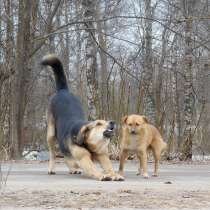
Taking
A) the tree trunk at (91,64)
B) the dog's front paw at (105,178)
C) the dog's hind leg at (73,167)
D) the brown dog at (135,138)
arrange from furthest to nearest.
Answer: the tree trunk at (91,64), the dog's hind leg at (73,167), the brown dog at (135,138), the dog's front paw at (105,178)

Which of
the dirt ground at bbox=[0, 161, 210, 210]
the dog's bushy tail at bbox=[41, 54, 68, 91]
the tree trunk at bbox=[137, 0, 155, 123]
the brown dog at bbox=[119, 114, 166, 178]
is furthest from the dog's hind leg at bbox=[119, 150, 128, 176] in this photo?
the tree trunk at bbox=[137, 0, 155, 123]

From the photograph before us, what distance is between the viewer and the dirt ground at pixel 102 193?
6.64 metres

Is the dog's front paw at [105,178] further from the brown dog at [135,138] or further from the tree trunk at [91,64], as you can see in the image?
the tree trunk at [91,64]

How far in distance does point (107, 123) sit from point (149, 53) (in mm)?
14946

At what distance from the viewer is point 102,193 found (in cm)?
753

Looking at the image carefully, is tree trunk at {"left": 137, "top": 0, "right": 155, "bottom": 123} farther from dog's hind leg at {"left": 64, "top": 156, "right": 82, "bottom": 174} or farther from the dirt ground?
the dirt ground

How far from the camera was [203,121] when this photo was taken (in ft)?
84.6

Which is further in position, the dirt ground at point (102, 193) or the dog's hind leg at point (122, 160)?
the dog's hind leg at point (122, 160)

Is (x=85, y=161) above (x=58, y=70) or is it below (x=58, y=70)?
below

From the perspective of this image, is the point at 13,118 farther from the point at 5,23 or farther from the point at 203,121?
the point at 203,121

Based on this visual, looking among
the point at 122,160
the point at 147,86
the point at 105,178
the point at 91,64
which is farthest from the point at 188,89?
the point at 105,178

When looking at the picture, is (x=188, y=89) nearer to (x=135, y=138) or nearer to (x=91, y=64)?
(x=91, y=64)

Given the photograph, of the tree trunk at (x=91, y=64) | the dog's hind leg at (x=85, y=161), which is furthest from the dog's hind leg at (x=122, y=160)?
the tree trunk at (x=91, y=64)

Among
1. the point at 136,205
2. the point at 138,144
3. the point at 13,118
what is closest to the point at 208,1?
the point at 13,118
